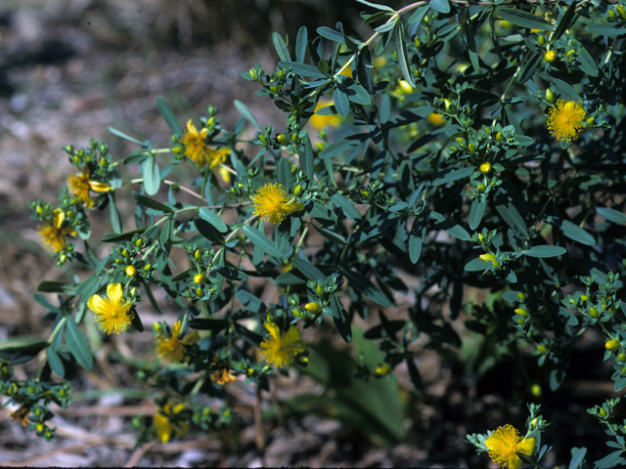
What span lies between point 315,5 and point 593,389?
256 centimetres

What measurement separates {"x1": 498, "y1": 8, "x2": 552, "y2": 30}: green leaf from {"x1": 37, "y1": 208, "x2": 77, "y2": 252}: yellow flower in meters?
1.00

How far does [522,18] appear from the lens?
97 cm

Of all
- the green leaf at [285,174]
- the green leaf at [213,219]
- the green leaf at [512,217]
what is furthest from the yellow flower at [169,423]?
the green leaf at [512,217]

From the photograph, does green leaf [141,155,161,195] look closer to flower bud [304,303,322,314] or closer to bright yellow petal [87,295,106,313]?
bright yellow petal [87,295,106,313]

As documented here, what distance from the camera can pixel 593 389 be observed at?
1739 millimetres

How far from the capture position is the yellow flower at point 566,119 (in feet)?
3.13

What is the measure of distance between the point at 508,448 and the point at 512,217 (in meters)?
0.42

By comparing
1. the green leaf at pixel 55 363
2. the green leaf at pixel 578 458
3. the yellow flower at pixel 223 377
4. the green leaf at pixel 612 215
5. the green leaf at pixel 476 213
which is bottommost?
the green leaf at pixel 578 458

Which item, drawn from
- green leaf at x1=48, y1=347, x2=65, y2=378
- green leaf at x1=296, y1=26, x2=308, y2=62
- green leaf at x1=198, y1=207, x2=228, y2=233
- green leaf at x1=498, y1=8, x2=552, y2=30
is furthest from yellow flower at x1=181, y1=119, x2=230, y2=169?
green leaf at x1=498, y1=8, x2=552, y2=30

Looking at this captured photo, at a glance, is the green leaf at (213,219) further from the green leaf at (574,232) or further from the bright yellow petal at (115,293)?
the green leaf at (574,232)

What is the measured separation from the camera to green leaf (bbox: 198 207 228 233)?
99 cm

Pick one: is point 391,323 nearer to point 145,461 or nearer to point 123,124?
point 145,461

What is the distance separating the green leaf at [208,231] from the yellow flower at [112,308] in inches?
7.1

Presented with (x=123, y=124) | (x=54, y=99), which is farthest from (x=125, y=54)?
(x=123, y=124)
